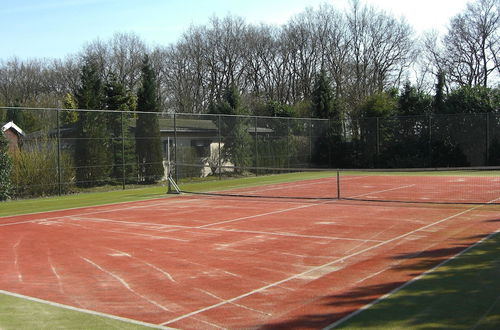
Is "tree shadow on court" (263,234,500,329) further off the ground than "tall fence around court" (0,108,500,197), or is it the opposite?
"tall fence around court" (0,108,500,197)

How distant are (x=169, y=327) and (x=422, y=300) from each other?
9.02 ft

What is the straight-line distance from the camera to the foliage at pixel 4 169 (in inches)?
674

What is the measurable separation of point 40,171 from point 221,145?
33.3 ft

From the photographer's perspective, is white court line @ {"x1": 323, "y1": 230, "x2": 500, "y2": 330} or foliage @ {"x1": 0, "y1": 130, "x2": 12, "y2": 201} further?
foliage @ {"x1": 0, "y1": 130, "x2": 12, "y2": 201}

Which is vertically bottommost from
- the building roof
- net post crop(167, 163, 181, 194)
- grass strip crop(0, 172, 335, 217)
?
grass strip crop(0, 172, 335, 217)

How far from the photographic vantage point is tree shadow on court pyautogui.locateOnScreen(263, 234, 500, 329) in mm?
4812

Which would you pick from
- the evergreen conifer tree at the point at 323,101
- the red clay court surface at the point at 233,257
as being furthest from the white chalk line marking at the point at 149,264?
the evergreen conifer tree at the point at 323,101

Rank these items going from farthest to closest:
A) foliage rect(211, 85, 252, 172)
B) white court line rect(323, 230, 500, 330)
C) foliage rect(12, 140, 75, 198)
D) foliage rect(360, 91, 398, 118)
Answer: foliage rect(360, 91, 398, 118) → foliage rect(211, 85, 252, 172) → foliage rect(12, 140, 75, 198) → white court line rect(323, 230, 500, 330)

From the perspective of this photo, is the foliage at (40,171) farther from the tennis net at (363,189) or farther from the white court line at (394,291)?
the white court line at (394,291)

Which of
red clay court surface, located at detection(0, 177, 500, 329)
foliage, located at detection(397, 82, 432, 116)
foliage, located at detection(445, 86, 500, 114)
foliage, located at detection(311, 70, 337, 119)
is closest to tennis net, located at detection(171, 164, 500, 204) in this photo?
red clay court surface, located at detection(0, 177, 500, 329)

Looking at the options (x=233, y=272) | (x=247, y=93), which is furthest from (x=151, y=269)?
(x=247, y=93)

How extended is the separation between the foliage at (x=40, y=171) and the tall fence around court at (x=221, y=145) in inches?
1.4

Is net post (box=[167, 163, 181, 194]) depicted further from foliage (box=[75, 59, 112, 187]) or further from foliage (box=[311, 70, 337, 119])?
foliage (box=[311, 70, 337, 119])

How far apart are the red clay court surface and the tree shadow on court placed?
48mm
